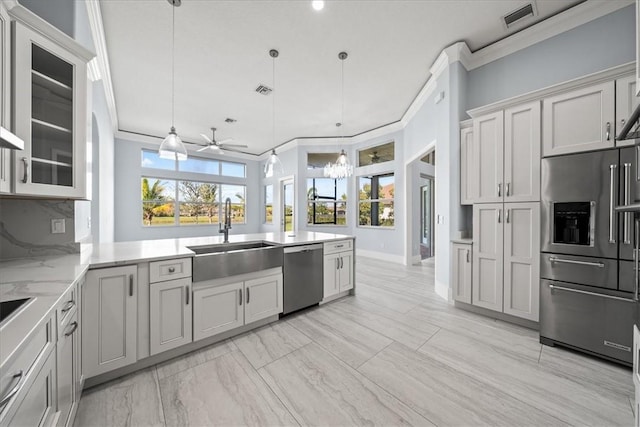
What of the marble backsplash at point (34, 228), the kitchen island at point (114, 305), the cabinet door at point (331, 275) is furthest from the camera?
the cabinet door at point (331, 275)

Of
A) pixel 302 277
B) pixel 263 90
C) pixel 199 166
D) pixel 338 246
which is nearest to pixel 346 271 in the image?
pixel 338 246

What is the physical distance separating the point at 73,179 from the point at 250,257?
141cm

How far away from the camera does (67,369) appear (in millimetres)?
1190

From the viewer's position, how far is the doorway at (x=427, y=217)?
6.61 metres

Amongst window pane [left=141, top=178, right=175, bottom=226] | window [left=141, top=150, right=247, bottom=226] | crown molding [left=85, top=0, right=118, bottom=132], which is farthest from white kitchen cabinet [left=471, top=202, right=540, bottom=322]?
window pane [left=141, top=178, right=175, bottom=226]

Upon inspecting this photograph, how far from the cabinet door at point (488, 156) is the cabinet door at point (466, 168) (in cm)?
8

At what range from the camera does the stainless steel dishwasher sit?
2.74 m

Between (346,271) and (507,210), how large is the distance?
2.02 metres

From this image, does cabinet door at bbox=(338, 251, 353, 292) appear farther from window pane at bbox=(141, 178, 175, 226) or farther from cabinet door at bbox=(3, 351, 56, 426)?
window pane at bbox=(141, 178, 175, 226)

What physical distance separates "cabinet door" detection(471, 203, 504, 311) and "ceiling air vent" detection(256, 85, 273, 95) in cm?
368

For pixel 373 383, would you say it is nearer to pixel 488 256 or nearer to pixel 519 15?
pixel 488 256

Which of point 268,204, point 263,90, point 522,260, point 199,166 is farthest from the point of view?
point 268,204

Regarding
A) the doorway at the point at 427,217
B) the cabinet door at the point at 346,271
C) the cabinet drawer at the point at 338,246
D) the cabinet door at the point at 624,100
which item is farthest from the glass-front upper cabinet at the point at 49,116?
the doorway at the point at 427,217

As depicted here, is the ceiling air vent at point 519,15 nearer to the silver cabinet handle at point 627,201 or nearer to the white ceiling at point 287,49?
the white ceiling at point 287,49
